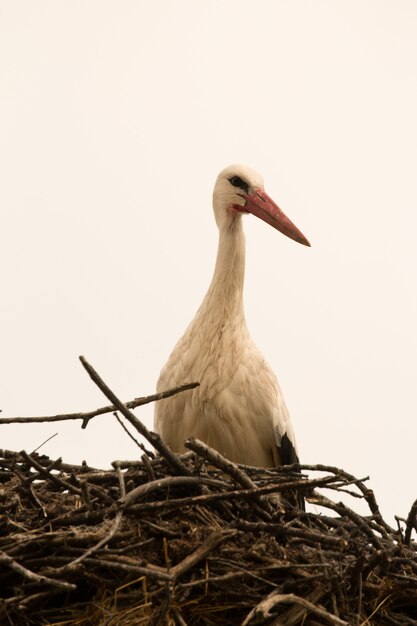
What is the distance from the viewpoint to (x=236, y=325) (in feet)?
16.4

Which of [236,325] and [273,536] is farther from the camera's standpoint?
[236,325]

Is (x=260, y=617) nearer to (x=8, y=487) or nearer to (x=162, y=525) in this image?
(x=162, y=525)

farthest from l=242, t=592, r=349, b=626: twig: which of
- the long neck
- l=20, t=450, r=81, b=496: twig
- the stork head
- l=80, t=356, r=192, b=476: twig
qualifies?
the stork head

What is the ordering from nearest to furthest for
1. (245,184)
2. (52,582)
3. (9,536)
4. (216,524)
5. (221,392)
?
(52,582), (9,536), (216,524), (221,392), (245,184)

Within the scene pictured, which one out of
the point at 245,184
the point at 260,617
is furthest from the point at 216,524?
the point at 245,184

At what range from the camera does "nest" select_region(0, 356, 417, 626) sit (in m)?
3.19

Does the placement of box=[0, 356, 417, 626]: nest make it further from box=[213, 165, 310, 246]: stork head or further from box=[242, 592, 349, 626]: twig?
box=[213, 165, 310, 246]: stork head

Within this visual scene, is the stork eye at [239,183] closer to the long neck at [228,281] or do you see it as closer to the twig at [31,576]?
the long neck at [228,281]

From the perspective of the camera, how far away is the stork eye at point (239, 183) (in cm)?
525

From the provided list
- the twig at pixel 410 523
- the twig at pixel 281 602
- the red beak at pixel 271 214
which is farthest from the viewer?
the red beak at pixel 271 214

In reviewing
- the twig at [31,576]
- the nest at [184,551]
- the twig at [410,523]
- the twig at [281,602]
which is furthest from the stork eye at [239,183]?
the twig at [31,576]

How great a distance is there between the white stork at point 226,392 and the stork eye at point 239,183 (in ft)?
1.19

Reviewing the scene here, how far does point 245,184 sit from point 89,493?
2146mm

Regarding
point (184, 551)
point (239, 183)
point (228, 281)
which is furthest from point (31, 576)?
point (239, 183)
